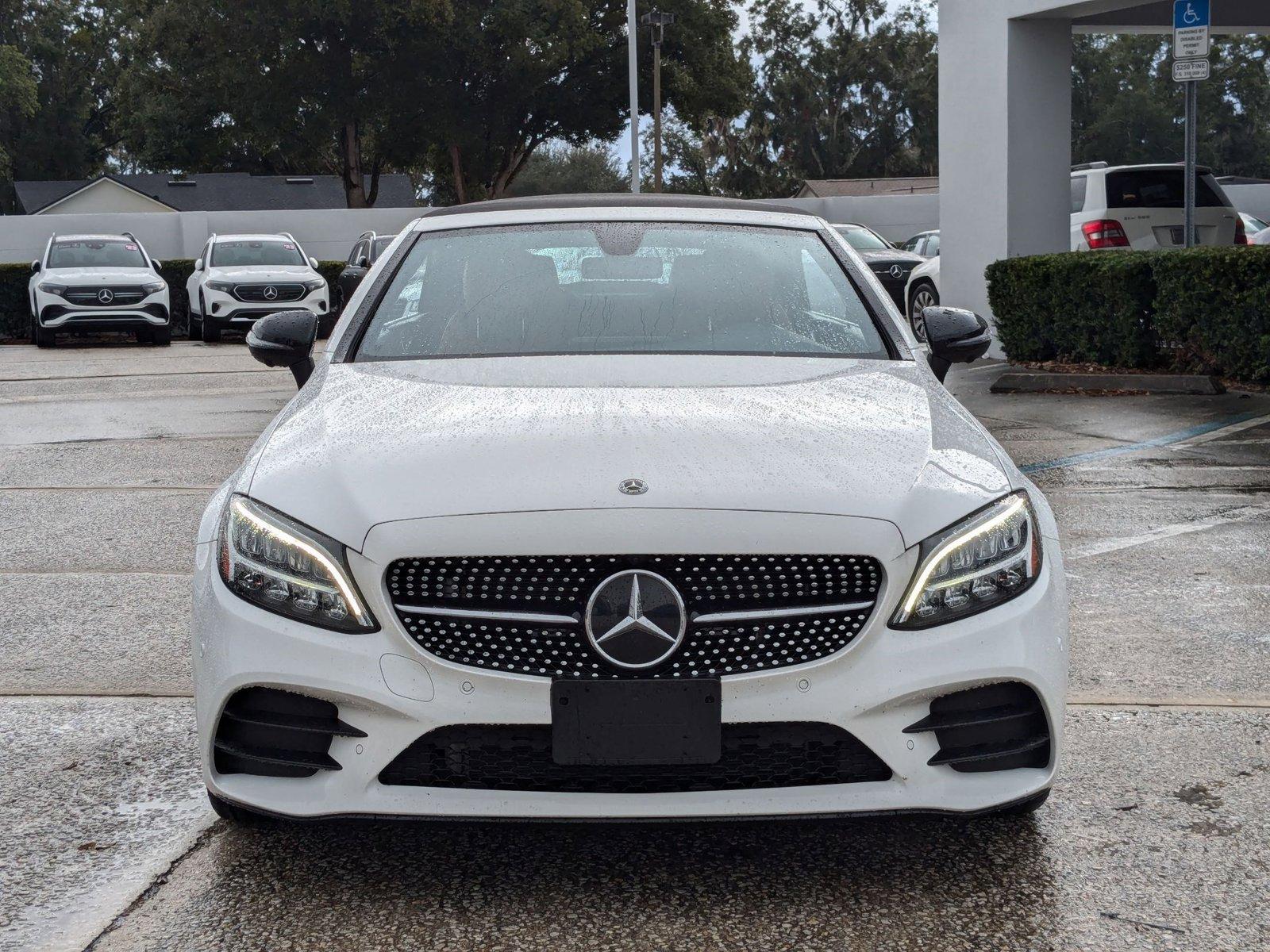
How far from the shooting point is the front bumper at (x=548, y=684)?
2963 millimetres

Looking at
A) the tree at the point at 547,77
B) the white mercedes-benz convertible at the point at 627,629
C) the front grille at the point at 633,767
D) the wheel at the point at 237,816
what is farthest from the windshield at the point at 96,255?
the front grille at the point at 633,767

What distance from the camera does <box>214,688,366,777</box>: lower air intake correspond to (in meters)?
3.04

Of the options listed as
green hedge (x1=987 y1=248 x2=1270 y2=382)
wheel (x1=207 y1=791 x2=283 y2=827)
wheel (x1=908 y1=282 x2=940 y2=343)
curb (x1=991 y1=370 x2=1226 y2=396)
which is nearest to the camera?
wheel (x1=207 y1=791 x2=283 y2=827)

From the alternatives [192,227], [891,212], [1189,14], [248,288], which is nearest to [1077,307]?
[1189,14]

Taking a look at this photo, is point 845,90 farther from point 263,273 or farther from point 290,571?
point 290,571

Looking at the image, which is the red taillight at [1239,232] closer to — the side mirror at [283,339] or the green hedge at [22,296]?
the side mirror at [283,339]

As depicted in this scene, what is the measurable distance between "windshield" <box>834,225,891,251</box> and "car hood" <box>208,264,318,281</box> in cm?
893

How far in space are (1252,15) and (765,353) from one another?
15881mm

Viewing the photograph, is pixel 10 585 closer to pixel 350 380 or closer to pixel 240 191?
pixel 350 380

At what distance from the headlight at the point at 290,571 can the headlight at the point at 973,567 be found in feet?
3.57

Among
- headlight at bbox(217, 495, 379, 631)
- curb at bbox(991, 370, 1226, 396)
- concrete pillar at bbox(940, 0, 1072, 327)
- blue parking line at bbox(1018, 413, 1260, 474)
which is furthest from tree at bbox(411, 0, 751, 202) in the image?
headlight at bbox(217, 495, 379, 631)

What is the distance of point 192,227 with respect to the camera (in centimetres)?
3120

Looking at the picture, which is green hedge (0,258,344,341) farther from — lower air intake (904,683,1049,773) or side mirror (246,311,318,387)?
lower air intake (904,683,1049,773)

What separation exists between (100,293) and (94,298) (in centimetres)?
11
